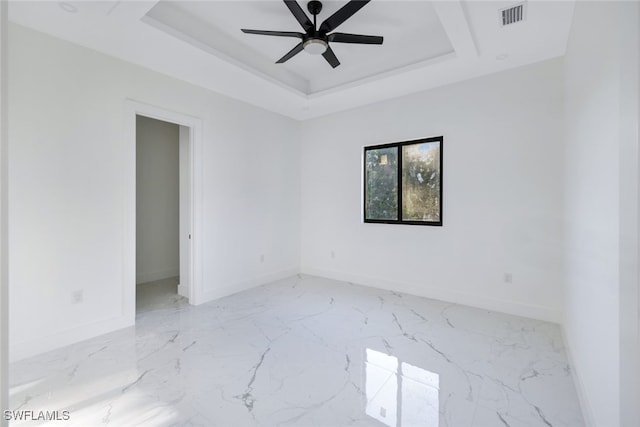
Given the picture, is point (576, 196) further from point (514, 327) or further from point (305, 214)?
point (305, 214)

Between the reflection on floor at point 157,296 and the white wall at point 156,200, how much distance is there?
1.16 feet

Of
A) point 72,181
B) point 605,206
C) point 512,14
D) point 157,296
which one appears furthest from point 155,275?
point 512,14

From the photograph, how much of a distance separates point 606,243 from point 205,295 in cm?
373

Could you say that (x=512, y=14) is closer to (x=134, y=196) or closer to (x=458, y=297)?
(x=458, y=297)

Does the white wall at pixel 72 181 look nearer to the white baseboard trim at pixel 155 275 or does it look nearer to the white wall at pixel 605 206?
→ the white baseboard trim at pixel 155 275

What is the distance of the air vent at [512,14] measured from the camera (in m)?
2.21

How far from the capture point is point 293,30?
299cm

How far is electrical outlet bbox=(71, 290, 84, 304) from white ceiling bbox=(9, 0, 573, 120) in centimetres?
229

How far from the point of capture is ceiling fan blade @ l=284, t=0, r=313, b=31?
2121mm

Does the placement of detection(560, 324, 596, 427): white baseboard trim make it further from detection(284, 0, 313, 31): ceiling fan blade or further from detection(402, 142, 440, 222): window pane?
detection(284, 0, 313, 31): ceiling fan blade

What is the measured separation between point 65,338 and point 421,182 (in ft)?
13.8

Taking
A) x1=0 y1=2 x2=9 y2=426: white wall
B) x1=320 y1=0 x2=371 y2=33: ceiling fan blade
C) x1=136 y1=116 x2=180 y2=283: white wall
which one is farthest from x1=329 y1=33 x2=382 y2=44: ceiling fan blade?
x1=136 y1=116 x2=180 y2=283: white wall

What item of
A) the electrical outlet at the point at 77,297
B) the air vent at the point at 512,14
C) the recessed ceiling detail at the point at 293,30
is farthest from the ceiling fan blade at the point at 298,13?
the electrical outlet at the point at 77,297

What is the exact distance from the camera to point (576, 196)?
2.10m
